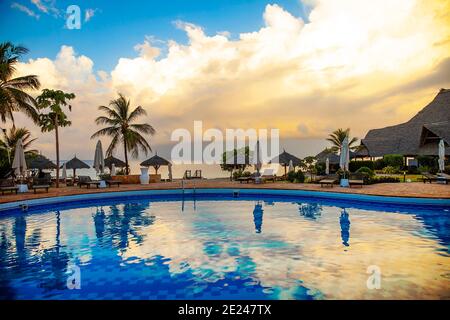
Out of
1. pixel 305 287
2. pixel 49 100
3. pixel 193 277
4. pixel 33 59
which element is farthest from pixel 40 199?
pixel 305 287

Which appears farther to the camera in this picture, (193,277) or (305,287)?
(193,277)

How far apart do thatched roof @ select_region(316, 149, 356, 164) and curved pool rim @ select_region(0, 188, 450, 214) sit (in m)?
12.3

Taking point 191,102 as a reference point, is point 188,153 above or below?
below

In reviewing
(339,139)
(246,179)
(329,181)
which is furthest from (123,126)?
(339,139)

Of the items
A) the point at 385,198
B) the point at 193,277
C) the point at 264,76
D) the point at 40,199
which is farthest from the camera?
the point at 264,76

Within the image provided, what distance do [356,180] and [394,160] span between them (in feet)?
44.5

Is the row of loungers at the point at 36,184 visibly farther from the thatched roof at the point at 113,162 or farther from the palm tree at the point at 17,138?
the palm tree at the point at 17,138

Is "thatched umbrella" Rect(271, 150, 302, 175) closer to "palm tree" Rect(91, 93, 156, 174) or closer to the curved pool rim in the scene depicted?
the curved pool rim

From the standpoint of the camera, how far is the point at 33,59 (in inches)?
772

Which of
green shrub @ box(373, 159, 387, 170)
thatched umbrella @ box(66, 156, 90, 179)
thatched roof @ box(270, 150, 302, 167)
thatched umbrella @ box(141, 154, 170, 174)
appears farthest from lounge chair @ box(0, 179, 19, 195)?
green shrub @ box(373, 159, 387, 170)

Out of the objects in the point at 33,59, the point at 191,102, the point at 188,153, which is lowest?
the point at 188,153

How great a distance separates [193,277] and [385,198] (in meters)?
10.9

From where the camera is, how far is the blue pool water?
16.4 feet

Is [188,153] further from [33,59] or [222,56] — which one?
[33,59]
